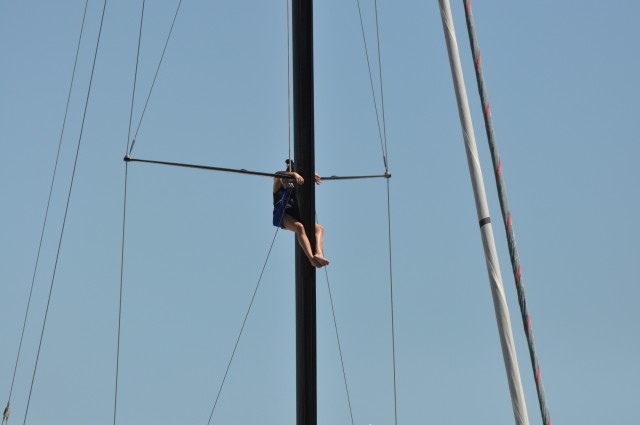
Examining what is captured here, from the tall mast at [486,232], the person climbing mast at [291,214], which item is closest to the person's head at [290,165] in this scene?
the person climbing mast at [291,214]

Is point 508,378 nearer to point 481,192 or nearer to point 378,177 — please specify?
point 481,192

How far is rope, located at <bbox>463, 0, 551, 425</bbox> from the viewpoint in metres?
7.55

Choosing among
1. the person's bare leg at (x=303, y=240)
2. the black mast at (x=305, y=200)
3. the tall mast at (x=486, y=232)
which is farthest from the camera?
the person's bare leg at (x=303, y=240)

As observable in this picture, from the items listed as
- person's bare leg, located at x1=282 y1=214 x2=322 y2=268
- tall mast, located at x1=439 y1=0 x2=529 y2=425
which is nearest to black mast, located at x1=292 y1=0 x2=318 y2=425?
person's bare leg, located at x1=282 y1=214 x2=322 y2=268

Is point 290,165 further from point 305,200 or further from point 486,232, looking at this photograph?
point 486,232

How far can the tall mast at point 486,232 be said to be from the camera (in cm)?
750

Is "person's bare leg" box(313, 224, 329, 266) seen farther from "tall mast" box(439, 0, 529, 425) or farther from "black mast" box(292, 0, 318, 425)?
"tall mast" box(439, 0, 529, 425)

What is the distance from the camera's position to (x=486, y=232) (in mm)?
8016

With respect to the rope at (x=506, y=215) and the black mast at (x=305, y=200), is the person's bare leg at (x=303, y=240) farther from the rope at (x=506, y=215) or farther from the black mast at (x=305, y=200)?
the rope at (x=506, y=215)

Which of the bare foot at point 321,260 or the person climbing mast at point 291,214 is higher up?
the person climbing mast at point 291,214

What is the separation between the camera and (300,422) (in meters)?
9.98

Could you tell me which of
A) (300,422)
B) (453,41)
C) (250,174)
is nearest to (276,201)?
(250,174)

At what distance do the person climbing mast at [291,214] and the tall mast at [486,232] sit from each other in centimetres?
223

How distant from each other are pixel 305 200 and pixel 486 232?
2681mm
